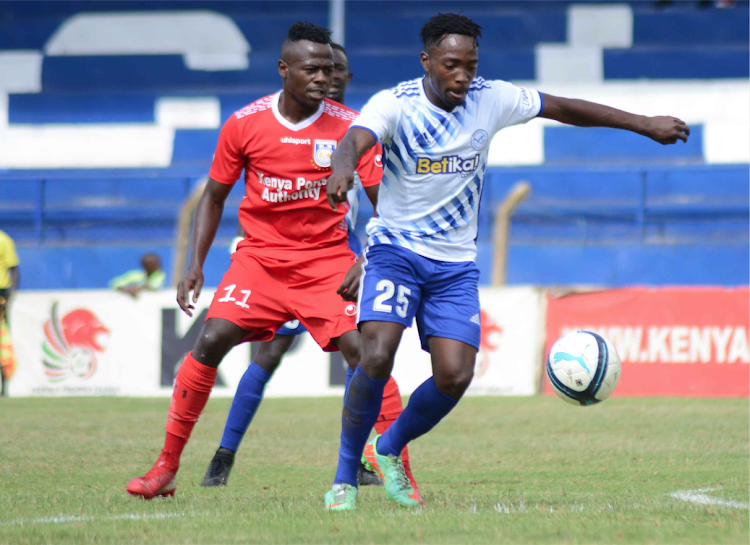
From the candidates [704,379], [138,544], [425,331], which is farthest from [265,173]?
[704,379]

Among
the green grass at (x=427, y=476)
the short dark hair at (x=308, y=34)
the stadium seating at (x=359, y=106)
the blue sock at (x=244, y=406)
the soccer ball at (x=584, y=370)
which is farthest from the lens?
the stadium seating at (x=359, y=106)

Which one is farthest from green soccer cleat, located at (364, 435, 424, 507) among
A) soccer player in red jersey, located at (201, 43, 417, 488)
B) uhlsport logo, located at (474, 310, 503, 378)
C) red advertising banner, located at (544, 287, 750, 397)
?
red advertising banner, located at (544, 287, 750, 397)

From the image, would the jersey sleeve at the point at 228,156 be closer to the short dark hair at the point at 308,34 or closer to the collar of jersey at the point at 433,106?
the short dark hair at the point at 308,34

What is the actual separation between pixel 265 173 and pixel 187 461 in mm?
2136

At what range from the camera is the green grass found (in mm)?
3453

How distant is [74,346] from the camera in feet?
35.1

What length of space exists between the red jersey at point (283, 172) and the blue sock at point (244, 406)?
835 mm

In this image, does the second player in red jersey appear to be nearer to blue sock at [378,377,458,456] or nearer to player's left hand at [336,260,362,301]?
player's left hand at [336,260,362,301]

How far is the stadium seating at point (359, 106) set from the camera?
15.6 meters

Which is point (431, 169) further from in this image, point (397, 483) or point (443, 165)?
point (397, 483)

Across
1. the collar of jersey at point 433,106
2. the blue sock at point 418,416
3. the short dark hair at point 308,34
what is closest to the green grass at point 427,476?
the blue sock at point 418,416

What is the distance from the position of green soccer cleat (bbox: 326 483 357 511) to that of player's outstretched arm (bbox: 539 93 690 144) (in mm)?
1764

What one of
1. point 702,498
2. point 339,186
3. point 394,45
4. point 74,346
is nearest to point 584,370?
point 702,498

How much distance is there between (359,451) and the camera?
4.16m
